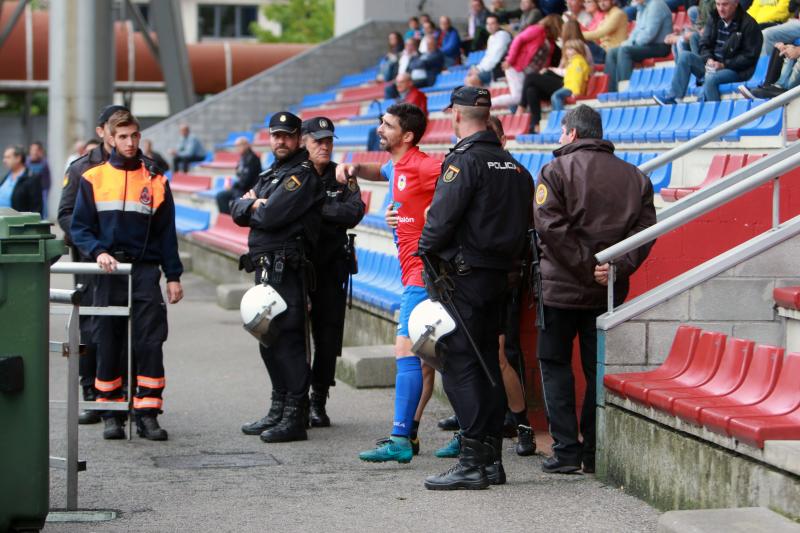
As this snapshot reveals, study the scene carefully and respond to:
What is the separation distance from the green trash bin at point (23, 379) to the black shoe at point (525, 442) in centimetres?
287

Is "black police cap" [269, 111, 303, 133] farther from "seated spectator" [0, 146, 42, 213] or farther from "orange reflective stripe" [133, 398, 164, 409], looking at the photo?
"seated spectator" [0, 146, 42, 213]

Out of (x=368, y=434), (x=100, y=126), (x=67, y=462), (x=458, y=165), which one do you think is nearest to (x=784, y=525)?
(x=458, y=165)

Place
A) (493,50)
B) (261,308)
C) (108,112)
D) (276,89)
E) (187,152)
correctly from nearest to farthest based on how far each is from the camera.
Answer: (261,308), (108,112), (493,50), (187,152), (276,89)

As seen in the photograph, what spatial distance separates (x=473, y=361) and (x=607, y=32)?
30.0ft

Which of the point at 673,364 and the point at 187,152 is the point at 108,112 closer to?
the point at 673,364

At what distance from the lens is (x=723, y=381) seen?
580 centimetres

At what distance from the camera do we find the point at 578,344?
702 cm

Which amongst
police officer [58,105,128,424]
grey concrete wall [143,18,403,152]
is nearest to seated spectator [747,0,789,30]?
police officer [58,105,128,424]

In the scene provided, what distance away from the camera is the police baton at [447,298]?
20.7 ft

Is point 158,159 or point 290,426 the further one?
point 158,159

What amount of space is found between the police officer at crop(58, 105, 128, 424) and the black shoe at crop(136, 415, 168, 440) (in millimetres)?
583

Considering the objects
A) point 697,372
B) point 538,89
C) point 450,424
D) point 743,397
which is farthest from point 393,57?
point 743,397

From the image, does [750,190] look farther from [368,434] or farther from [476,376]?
[368,434]

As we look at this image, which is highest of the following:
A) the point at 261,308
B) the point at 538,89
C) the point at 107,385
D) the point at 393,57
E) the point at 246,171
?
the point at 393,57
